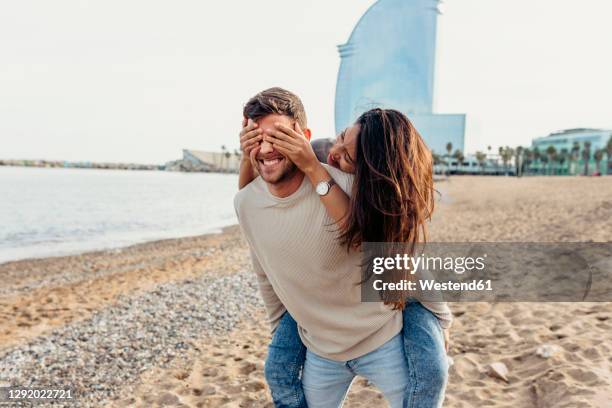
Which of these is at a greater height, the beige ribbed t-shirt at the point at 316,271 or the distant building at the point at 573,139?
the distant building at the point at 573,139

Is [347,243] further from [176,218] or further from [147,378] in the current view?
[176,218]

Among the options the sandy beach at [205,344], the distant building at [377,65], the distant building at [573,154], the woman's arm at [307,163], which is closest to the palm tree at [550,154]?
the distant building at [573,154]

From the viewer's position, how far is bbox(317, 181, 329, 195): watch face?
5.23 ft

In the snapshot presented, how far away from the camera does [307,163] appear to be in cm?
161

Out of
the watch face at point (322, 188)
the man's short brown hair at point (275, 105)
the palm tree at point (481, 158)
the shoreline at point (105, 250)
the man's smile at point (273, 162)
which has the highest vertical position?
the palm tree at point (481, 158)

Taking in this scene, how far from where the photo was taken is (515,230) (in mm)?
12094

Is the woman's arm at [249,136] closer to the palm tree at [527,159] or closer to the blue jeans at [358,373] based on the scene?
the blue jeans at [358,373]

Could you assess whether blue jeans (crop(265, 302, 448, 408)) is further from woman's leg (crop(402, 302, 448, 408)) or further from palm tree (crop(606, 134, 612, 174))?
palm tree (crop(606, 134, 612, 174))

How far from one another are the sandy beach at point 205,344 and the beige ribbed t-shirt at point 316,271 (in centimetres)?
192

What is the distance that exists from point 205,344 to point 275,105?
418cm

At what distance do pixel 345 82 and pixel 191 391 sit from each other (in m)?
2.87

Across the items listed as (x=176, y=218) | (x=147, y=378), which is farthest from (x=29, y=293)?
(x=176, y=218)

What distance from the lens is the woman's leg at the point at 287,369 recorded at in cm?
192

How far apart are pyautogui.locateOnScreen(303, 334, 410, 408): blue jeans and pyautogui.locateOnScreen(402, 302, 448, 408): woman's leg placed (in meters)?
0.04
